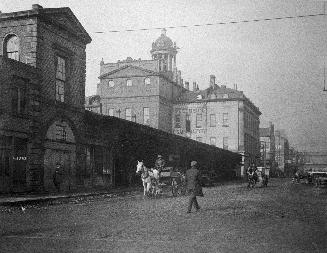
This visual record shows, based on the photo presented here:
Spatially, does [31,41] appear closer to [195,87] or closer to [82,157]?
[82,157]

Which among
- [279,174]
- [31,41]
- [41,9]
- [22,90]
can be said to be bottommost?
[279,174]

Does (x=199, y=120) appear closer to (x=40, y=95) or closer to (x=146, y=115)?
(x=146, y=115)

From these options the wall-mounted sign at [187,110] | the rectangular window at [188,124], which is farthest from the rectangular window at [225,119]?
the rectangular window at [188,124]

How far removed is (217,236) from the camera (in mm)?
10008

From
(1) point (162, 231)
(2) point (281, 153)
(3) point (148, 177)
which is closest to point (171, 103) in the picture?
(3) point (148, 177)

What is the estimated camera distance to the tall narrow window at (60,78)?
28.1 m

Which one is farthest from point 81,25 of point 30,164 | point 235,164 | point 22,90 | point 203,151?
point 235,164

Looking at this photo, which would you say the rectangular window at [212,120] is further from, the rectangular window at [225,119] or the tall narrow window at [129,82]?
the tall narrow window at [129,82]

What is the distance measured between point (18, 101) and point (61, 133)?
4348mm

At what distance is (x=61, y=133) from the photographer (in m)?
27.8

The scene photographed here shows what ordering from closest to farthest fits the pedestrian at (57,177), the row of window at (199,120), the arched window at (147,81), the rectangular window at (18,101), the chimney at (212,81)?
the rectangular window at (18,101) → the pedestrian at (57,177) → the arched window at (147,81) → the row of window at (199,120) → the chimney at (212,81)

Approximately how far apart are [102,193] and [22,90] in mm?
7053

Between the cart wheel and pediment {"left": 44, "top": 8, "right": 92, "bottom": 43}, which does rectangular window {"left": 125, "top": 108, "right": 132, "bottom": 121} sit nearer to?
pediment {"left": 44, "top": 8, "right": 92, "bottom": 43}

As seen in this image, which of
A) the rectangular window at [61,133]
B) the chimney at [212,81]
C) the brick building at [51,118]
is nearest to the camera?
the brick building at [51,118]
